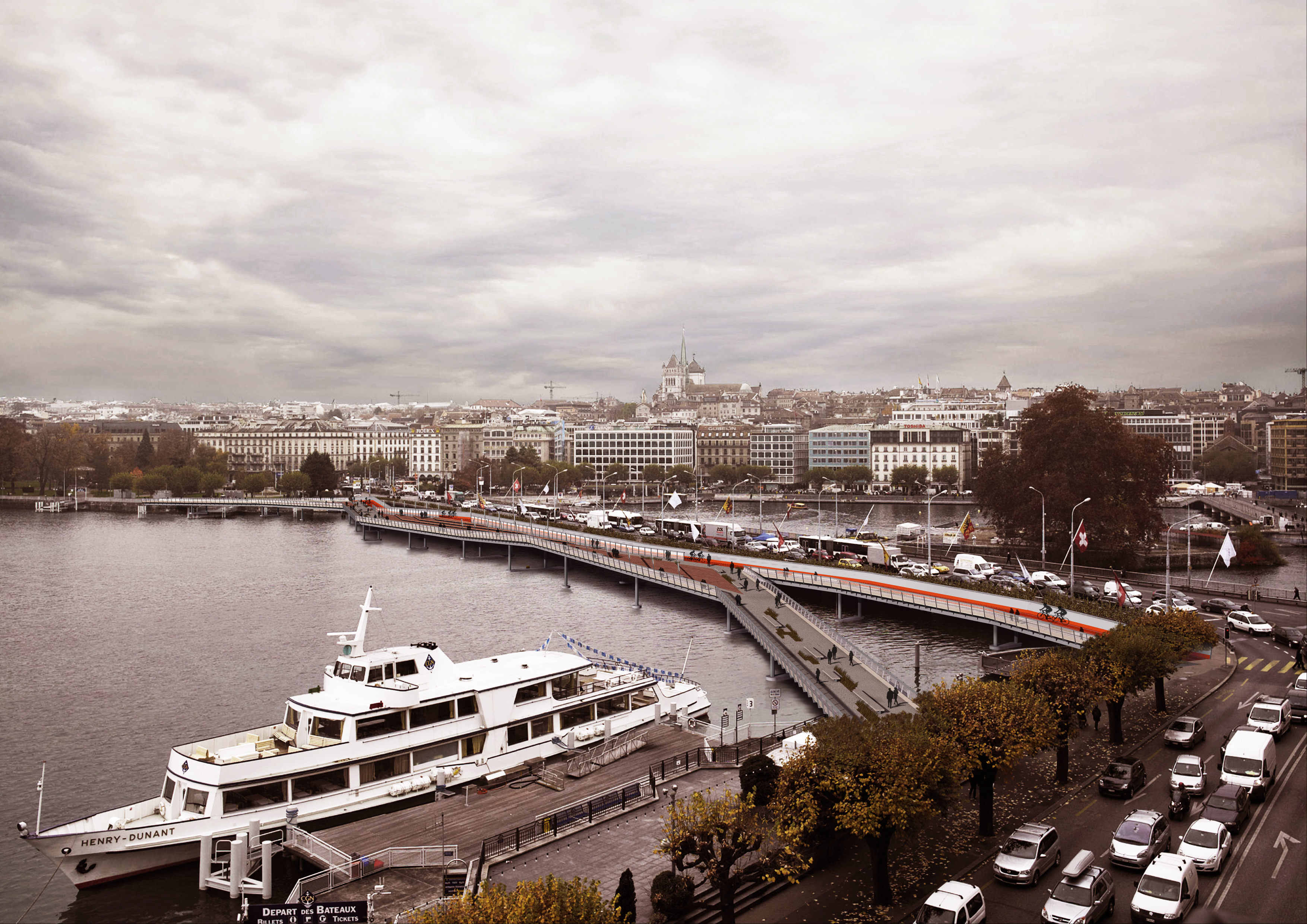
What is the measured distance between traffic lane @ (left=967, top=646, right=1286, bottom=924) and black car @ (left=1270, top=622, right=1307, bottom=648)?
35.0 ft

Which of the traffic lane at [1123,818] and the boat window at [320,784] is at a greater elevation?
→ the boat window at [320,784]

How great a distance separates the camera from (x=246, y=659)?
4759 centimetres

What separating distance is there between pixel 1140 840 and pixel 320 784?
20.6 m

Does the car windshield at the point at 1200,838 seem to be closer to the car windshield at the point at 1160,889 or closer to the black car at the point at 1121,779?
the car windshield at the point at 1160,889

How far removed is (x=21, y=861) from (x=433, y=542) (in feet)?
269

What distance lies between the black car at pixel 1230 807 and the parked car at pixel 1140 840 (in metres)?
1.64

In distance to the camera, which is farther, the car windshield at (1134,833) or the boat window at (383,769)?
the boat window at (383,769)

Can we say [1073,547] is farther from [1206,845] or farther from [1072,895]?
[1072,895]

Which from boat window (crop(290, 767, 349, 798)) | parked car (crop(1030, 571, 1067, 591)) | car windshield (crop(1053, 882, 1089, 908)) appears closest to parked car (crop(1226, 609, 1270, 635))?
parked car (crop(1030, 571, 1067, 591))

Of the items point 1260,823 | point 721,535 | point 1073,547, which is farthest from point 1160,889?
point 721,535

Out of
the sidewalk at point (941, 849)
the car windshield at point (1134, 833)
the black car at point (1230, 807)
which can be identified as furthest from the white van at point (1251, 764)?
the car windshield at point (1134, 833)

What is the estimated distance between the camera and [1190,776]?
79.4ft

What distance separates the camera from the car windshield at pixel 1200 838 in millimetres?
19984

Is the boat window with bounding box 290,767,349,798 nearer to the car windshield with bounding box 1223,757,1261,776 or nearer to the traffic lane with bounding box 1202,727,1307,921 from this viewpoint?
the traffic lane with bounding box 1202,727,1307,921
